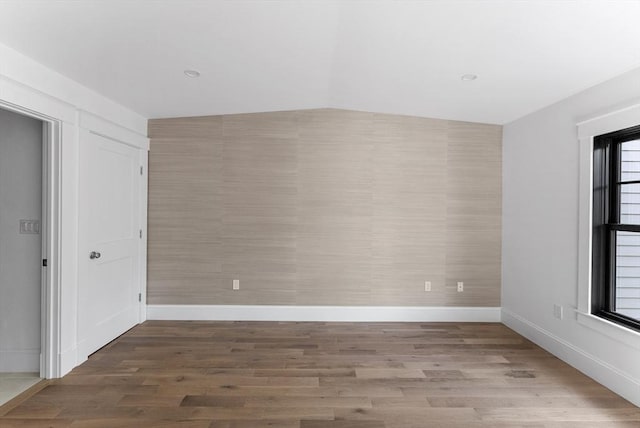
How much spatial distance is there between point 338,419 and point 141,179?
339 centimetres

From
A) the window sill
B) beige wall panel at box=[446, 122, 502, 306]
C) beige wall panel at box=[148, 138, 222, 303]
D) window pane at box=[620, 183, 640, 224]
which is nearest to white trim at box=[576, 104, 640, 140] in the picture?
window pane at box=[620, 183, 640, 224]

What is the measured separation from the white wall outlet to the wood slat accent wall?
1000 mm

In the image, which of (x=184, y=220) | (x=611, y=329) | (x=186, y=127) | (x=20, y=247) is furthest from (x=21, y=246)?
(x=611, y=329)

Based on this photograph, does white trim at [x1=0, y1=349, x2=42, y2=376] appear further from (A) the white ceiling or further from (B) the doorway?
(A) the white ceiling

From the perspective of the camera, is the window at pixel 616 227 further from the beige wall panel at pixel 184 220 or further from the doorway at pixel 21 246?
the doorway at pixel 21 246

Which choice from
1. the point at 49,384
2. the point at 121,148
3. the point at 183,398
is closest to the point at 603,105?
the point at 183,398

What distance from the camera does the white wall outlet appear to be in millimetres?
3451

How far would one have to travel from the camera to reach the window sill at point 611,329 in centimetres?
265

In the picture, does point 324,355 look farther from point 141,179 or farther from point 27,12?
point 27,12

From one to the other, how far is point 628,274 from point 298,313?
321cm

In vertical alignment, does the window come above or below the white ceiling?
below

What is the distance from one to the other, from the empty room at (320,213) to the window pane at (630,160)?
0.02 meters

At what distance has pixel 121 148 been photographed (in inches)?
154

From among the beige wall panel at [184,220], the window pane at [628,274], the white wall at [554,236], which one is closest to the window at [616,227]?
the window pane at [628,274]
